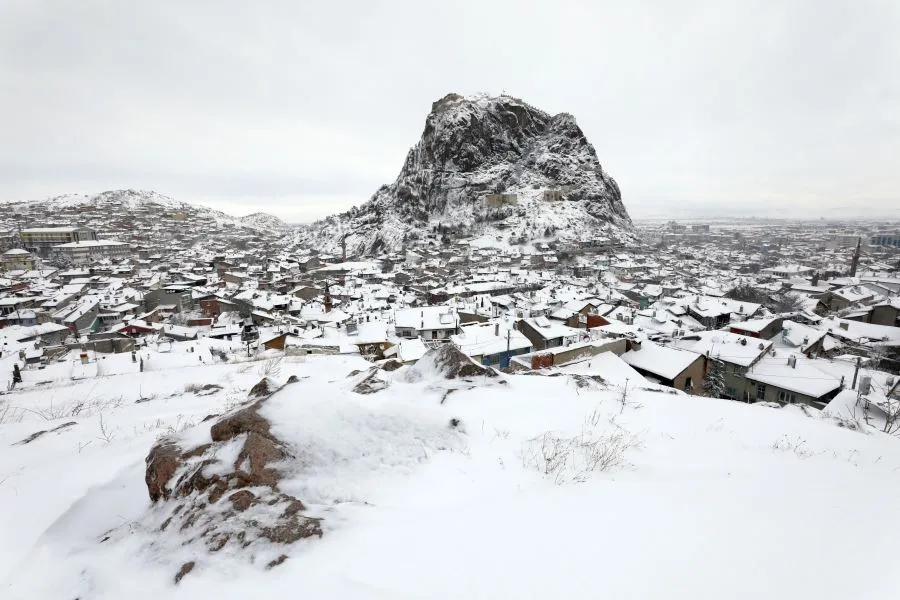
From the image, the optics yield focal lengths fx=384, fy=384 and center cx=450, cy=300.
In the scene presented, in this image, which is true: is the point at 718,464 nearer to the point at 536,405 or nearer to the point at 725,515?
the point at 725,515

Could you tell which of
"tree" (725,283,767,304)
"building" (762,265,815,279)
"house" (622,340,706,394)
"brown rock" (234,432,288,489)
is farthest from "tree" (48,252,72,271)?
"building" (762,265,815,279)

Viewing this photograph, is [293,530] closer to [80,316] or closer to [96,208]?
[80,316]

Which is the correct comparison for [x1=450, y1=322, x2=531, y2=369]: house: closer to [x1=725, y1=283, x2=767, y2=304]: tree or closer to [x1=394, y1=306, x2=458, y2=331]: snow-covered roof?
[x1=394, y1=306, x2=458, y2=331]: snow-covered roof

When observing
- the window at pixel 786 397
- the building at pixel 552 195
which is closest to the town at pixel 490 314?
the window at pixel 786 397

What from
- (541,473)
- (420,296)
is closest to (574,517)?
(541,473)

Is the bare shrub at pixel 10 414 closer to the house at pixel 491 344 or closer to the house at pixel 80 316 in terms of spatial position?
the house at pixel 491 344
